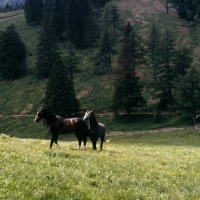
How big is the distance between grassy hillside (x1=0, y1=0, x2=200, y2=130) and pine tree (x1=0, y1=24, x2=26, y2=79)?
2.85 m

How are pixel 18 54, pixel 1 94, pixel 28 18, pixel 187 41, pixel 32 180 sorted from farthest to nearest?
pixel 28 18 → pixel 187 41 → pixel 18 54 → pixel 1 94 → pixel 32 180

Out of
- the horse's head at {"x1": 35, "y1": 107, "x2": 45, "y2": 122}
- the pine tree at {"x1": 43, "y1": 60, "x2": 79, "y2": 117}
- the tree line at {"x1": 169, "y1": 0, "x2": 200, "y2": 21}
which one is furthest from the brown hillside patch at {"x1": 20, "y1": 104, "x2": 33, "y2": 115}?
the tree line at {"x1": 169, "y1": 0, "x2": 200, "y2": 21}

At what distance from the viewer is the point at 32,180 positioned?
9.93m

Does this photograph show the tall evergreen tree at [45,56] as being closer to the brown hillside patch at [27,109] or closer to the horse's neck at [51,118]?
the brown hillside patch at [27,109]

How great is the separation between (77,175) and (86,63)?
88.1 m

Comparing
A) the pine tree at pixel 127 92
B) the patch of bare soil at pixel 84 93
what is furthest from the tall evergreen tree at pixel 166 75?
the patch of bare soil at pixel 84 93

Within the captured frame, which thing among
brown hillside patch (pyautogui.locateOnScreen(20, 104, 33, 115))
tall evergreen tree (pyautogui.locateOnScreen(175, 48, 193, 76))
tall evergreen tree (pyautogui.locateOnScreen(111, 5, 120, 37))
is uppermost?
tall evergreen tree (pyautogui.locateOnScreen(111, 5, 120, 37))

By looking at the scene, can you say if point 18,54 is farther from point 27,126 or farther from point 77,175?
point 77,175

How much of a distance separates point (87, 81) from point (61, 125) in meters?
66.5

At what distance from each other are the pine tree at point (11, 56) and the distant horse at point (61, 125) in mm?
76489

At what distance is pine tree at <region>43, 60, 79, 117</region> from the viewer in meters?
65.2

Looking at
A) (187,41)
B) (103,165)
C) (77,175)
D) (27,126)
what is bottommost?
(27,126)

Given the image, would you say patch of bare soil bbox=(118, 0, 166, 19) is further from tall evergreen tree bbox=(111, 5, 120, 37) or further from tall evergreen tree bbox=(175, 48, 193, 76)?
tall evergreen tree bbox=(175, 48, 193, 76)

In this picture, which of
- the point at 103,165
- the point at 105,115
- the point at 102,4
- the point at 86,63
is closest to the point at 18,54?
the point at 86,63
